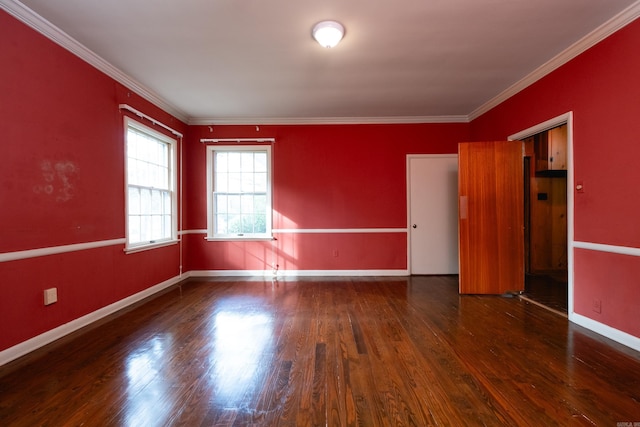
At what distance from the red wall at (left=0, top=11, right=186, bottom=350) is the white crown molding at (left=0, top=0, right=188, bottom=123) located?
0.05 m

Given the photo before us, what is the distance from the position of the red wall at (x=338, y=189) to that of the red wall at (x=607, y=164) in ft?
6.70

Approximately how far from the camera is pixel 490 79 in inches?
132

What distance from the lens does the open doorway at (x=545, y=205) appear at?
467 cm

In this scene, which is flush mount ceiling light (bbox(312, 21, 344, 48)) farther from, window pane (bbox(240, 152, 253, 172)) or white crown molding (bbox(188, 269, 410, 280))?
white crown molding (bbox(188, 269, 410, 280))

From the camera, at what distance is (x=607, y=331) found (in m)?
2.40

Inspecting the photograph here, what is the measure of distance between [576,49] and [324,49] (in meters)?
2.42

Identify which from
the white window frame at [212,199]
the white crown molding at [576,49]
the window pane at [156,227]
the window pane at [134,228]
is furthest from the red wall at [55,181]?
the white crown molding at [576,49]

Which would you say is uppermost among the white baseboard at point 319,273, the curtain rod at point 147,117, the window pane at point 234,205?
the curtain rod at point 147,117

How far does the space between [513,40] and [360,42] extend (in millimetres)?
1434

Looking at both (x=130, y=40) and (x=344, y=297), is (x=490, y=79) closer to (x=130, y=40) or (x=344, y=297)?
(x=344, y=297)

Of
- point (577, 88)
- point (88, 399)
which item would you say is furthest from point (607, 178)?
point (88, 399)

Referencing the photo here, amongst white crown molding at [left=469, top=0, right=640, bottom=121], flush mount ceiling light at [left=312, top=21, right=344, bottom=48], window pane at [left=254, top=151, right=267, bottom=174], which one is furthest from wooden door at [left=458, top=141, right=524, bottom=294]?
window pane at [left=254, top=151, right=267, bottom=174]

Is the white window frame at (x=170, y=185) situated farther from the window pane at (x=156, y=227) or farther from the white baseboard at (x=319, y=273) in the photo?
the white baseboard at (x=319, y=273)

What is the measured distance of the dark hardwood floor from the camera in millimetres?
1502
